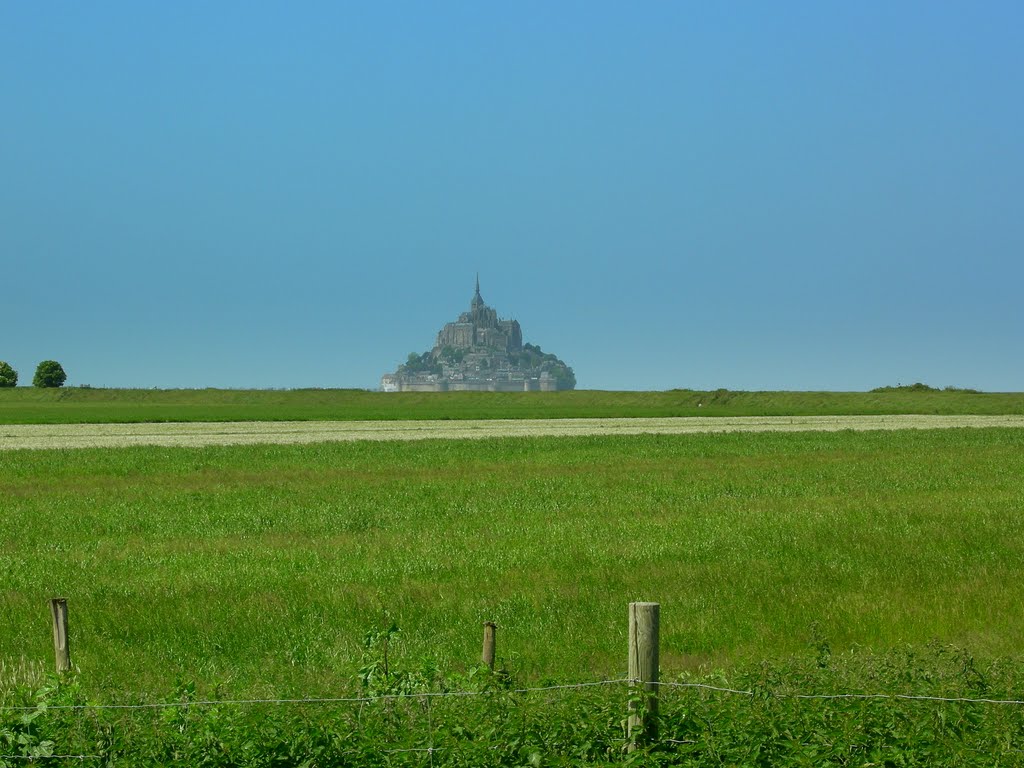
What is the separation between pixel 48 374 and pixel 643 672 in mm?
182846

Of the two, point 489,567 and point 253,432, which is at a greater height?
point 253,432

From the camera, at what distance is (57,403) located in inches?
5699

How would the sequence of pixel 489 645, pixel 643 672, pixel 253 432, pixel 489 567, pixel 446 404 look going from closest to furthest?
1. pixel 643 672
2. pixel 489 645
3. pixel 489 567
4. pixel 253 432
5. pixel 446 404

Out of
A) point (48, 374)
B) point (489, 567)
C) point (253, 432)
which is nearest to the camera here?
point (489, 567)

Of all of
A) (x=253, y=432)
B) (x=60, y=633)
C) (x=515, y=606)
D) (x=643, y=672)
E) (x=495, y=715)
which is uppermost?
(x=253, y=432)

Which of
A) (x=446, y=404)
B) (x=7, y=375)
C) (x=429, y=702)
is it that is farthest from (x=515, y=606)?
(x=7, y=375)

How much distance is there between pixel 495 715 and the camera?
8.88m

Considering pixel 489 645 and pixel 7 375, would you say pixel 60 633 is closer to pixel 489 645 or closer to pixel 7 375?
pixel 489 645

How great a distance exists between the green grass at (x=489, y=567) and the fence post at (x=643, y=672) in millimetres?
1850

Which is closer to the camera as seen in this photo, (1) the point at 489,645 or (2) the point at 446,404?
(1) the point at 489,645

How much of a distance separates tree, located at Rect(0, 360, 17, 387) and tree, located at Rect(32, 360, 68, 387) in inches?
270

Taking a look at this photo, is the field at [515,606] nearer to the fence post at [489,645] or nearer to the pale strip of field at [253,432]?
the fence post at [489,645]

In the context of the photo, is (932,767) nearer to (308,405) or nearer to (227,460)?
(227,460)

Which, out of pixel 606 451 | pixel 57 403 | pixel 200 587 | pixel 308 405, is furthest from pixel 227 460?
pixel 57 403
